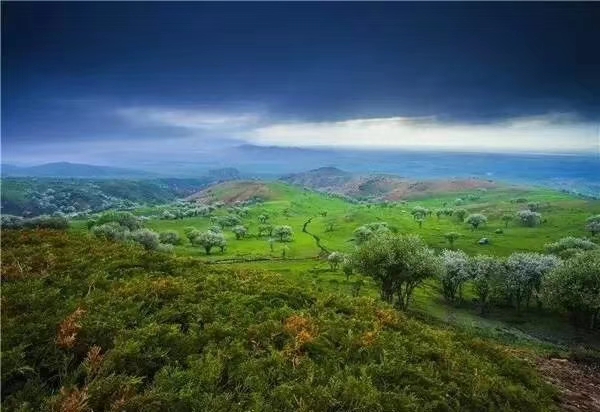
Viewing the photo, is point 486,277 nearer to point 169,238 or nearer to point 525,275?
point 525,275

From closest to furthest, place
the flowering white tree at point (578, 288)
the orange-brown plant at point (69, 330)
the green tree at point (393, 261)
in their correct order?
the orange-brown plant at point (69, 330)
the green tree at point (393, 261)
the flowering white tree at point (578, 288)

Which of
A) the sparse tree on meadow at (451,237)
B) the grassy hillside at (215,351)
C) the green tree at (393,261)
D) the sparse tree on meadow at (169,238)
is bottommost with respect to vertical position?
the sparse tree on meadow at (451,237)

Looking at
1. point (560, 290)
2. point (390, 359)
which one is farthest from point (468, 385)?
point (560, 290)

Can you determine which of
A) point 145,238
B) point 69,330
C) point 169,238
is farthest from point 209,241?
point 69,330

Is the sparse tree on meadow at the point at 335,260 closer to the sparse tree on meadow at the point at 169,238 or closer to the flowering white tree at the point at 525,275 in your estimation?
the flowering white tree at the point at 525,275

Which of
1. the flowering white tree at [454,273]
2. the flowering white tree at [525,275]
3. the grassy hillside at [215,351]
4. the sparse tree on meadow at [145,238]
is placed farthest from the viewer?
the sparse tree on meadow at [145,238]

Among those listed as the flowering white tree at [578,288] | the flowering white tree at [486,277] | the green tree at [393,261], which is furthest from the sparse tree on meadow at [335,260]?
the green tree at [393,261]

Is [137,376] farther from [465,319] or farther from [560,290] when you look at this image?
[465,319]

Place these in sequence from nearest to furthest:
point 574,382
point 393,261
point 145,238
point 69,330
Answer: point 69,330 < point 574,382 < point 393,261 < point 145,238
